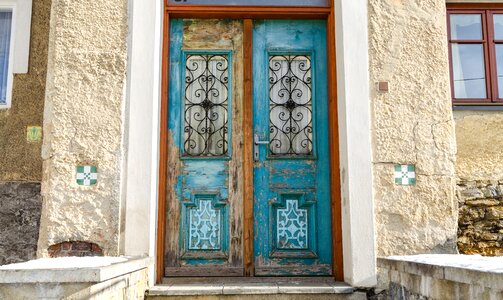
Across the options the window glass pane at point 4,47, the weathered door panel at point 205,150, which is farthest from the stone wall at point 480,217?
the window glass pane at point 4,47

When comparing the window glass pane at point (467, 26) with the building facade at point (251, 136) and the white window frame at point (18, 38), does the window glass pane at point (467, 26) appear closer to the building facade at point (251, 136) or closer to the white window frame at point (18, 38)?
the building facade at point (251, 136)

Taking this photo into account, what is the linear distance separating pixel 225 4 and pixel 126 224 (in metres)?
2.13

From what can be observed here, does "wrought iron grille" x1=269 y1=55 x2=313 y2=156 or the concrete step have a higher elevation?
"wrought iron grille" x1=269 y1=55 x2=313 y2=156

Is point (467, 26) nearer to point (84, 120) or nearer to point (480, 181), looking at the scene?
point (480, 181)

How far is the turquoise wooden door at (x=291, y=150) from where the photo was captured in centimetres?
546

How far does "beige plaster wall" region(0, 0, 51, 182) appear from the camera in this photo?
216 inches

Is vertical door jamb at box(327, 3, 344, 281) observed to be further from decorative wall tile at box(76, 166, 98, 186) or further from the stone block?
decorative wall tile at box(76, 166, 98, 186)

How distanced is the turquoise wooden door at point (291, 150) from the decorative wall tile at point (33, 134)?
1874 millimetres

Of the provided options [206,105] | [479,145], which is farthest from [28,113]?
[479,145]

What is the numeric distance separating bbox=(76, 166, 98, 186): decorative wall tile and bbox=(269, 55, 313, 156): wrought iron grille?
1.52 m

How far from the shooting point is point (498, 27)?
598 cm

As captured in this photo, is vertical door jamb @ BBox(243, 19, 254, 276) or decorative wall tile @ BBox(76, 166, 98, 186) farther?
vertical door jamb @ BBox(243, 19, 254, 276)

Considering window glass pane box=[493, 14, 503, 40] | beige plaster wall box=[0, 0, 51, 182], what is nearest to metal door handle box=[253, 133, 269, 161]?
beige plaster wall box=[0, 0, 51, 182]

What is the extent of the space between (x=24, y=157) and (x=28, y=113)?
0.39 metres
